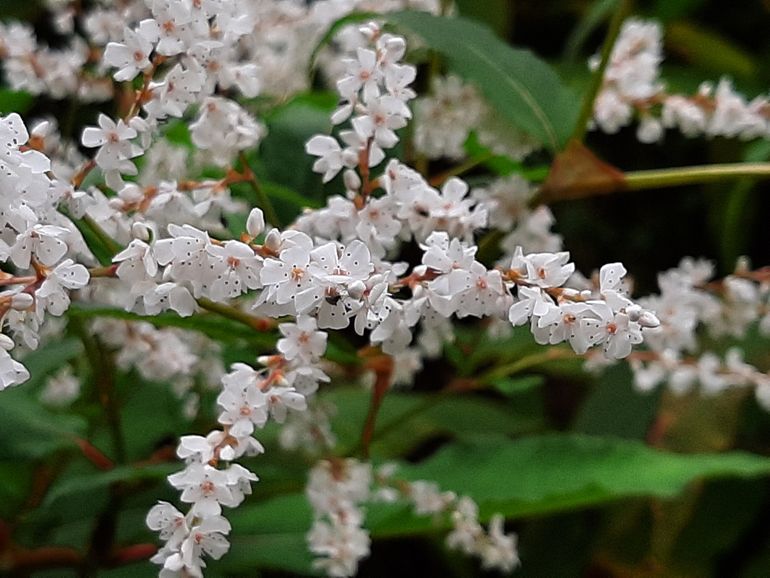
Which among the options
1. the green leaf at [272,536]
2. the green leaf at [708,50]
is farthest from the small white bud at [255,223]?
the green leaf at [708,50]

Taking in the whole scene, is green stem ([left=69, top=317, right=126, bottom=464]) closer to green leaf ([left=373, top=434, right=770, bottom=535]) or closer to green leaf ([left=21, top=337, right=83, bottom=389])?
green leaf ([left=21, top=337, right=83, bottom=389])

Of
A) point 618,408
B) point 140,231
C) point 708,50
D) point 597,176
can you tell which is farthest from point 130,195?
point 708,50

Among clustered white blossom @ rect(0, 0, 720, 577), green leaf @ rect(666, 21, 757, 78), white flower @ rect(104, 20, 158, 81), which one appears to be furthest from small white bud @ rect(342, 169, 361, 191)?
green leaf @ rect(666, 21, 757, 78)

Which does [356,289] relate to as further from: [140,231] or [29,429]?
[29,429]

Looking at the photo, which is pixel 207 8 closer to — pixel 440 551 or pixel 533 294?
pixel 533 294

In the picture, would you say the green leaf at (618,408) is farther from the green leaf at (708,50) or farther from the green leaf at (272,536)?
the green leaf at (708,50)

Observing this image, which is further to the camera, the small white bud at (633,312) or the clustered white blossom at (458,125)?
the clustered white blossom at (458,125)
